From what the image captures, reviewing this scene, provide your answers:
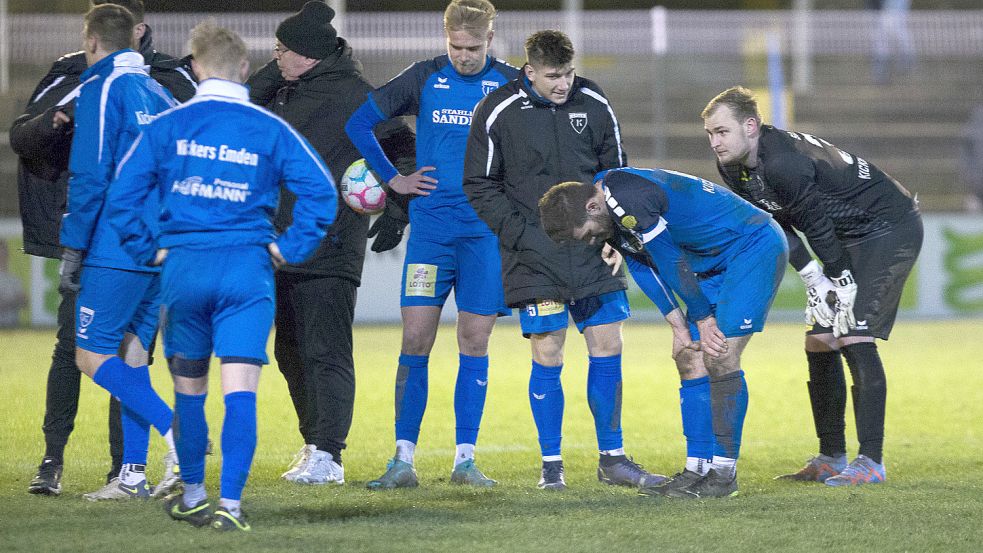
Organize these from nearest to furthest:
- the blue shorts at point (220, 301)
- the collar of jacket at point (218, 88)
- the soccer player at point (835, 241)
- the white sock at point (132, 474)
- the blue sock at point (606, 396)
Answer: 1. the blue shorts at point (220, 301)
2. the collar of jacket at point (218, 88)
3. the white sock at point (132, 474)
4. the soccer player at point (835, 241)
5. the blue sock at point (606, 396)

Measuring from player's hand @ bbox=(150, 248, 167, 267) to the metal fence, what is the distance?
465 inches

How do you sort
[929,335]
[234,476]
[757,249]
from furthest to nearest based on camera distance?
[929,335] < [757,249] < [234,476]

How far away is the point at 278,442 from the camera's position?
285 inches

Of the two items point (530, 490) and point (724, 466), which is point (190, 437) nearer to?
point (530, 490)

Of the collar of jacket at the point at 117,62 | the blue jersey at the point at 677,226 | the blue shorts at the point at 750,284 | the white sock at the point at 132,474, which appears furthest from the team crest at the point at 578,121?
the white sock at the point at 132,474

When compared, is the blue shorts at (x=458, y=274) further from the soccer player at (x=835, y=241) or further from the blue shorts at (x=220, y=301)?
the blue shorts at (x=220, y=301)

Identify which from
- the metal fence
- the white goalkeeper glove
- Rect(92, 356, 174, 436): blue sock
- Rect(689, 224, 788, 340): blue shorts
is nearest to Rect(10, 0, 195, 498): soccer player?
Rect(92, 356, 174, 436): blue sock

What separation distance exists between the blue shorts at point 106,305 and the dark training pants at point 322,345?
1060 millimetres

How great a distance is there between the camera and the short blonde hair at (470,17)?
5.89 metres

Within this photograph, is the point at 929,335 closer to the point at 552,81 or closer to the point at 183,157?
the point at 552,81

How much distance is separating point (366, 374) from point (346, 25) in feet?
25.9

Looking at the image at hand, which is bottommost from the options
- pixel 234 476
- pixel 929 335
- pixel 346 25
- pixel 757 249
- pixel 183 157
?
pixel 929 335

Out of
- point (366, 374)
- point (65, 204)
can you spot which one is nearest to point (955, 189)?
point (366, 374)

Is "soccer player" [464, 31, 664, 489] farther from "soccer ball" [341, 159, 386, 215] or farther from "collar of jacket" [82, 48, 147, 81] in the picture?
"collar of jacket" [82, 48, 147, 81]
